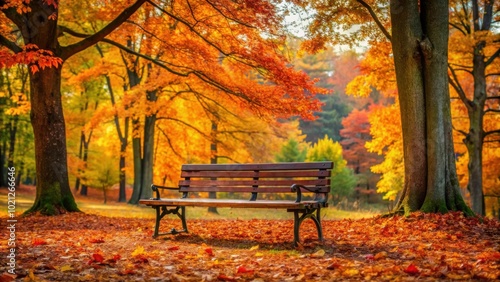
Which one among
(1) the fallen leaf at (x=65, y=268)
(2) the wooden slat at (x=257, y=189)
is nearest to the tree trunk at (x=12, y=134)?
(2) the wooden slat at (x=257, y=189)

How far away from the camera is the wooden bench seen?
5.60 metres

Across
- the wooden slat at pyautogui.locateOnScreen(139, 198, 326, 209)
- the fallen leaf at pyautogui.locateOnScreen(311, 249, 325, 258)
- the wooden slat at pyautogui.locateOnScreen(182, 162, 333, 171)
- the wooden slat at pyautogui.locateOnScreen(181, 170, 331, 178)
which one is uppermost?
the wooden slat at pyautogui.locateOnScreen(182, 162, 333, 171)

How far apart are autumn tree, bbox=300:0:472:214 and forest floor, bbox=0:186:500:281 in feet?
1.51

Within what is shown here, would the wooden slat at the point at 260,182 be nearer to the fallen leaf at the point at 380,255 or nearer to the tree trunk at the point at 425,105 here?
the fallen leaf at the point at 380,255

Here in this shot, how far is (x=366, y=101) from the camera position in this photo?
40.7 meters

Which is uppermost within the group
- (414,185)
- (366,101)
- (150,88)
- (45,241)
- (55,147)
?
(366,101)

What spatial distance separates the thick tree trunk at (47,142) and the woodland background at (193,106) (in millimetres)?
1062

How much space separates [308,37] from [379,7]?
1547 millimetres

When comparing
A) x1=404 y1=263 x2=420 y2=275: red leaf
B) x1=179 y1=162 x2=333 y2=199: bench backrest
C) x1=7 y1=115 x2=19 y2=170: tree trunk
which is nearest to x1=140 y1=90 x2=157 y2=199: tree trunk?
x1=7 y1=115 x2=19 y2=170: tree trunk

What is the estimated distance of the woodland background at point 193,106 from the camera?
10.7m

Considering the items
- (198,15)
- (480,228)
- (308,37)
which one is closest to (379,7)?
(308,37)

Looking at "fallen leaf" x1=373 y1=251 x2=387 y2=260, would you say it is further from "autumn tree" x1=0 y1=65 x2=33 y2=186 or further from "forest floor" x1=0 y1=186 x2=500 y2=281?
"autumn tree" x1=0 y1=65 x2=33 y2=186

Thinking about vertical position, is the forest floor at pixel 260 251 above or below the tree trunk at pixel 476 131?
below

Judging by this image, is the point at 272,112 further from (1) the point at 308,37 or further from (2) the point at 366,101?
(2) the point at 366,101
